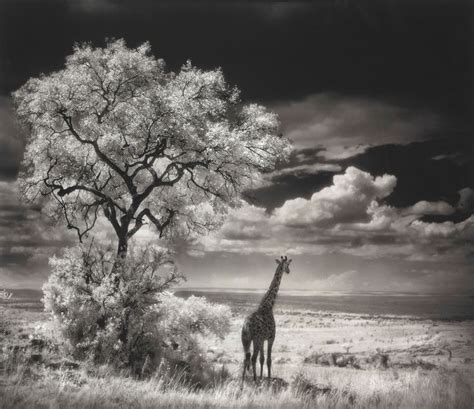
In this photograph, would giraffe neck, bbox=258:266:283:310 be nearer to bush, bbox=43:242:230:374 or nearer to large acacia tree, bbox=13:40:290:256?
bush, bbox=43:242:230:374

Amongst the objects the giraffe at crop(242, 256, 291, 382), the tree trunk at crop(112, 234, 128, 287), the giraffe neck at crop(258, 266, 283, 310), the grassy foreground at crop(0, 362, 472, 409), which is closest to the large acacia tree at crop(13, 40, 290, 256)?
the tree trunk at crop(112, 234, 128, 287)

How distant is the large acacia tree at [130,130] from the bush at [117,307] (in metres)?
0.88

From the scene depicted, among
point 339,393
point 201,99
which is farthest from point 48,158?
point 339,393

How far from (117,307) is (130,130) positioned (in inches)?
192

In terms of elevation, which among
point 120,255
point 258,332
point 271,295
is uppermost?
point 120,255

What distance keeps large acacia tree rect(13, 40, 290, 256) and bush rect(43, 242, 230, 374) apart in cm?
88

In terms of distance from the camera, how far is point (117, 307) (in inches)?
506

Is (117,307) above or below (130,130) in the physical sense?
below

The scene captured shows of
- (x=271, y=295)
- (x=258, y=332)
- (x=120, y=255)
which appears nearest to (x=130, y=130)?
(x=120, y=255)

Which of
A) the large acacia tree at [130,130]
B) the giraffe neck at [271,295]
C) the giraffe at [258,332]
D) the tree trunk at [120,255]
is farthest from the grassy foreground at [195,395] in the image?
the large acacia tree at [130,130]

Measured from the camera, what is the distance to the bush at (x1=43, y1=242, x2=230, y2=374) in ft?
41.6

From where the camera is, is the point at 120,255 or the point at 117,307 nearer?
the point at 117,307

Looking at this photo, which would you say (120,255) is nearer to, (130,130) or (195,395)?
(130,130)

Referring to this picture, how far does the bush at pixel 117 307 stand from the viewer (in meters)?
12.7
